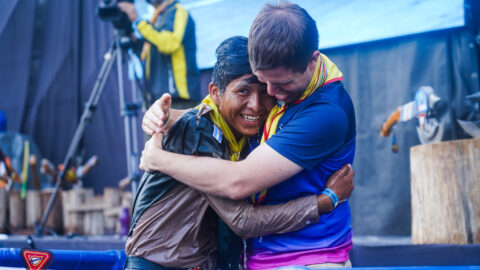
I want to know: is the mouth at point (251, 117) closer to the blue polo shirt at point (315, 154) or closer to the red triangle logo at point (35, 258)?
the blue polo shirt at point (315, 154)

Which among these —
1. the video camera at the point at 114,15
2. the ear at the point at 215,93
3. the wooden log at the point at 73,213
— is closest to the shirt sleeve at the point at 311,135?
the ear at the point at 215,93

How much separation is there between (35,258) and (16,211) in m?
3.23

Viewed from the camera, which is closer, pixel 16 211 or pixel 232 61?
pixel 232 61

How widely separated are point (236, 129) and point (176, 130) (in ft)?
0.76

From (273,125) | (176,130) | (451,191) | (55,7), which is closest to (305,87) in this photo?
(273,125)

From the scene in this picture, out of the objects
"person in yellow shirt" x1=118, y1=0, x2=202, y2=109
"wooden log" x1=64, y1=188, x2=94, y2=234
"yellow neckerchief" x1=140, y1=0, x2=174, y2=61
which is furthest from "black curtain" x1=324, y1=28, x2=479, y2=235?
"wooden log" x1=64, y1=188, x2=94, y2=234

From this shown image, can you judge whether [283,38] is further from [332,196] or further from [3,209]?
[3,209]

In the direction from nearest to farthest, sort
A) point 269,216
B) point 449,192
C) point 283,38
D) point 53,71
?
point 283,38 → point 269,216 → point 449,192 → point 53,71

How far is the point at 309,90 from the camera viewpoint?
1.54m

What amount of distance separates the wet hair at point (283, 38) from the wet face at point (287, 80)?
2cm

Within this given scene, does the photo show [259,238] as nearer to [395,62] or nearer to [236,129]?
[236,129]

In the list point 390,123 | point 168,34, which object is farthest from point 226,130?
point 168,34

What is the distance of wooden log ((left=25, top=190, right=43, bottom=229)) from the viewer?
4496 mm

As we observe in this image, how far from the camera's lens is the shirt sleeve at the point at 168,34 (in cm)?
361
